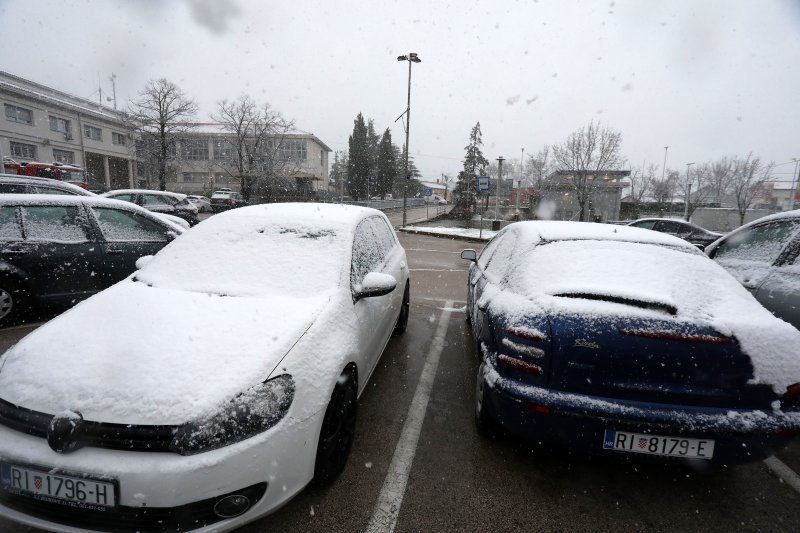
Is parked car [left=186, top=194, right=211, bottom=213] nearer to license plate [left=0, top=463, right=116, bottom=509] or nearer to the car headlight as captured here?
license plate [left=0, top=463, right=116, bottom=509]

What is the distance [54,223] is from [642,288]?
18.1ft

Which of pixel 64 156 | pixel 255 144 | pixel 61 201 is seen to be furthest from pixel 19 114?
pixel 61 201

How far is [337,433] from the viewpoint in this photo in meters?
2.23

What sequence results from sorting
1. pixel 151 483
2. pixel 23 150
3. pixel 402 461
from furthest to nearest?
1. pixel 23 150
2. pixel 402 461
3. pixel 151 483

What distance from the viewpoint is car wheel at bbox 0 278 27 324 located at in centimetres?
413

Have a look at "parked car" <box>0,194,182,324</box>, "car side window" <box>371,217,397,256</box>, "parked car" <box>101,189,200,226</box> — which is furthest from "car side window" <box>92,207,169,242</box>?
"parked car" <box>101,189,200,226</box>

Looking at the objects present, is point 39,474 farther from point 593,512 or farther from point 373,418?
point 593,512

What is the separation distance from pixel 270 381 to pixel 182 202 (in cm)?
1425

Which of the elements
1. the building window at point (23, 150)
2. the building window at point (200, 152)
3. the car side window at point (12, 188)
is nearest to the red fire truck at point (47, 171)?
the building window at point (23, 150)

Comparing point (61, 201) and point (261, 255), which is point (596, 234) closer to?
point (261, 255)

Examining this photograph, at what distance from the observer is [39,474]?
1.56m

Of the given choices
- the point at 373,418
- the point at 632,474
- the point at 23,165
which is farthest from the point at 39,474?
the point at 23,165

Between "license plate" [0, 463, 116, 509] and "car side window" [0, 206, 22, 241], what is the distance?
3.63m

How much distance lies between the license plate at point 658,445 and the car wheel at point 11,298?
541cm
